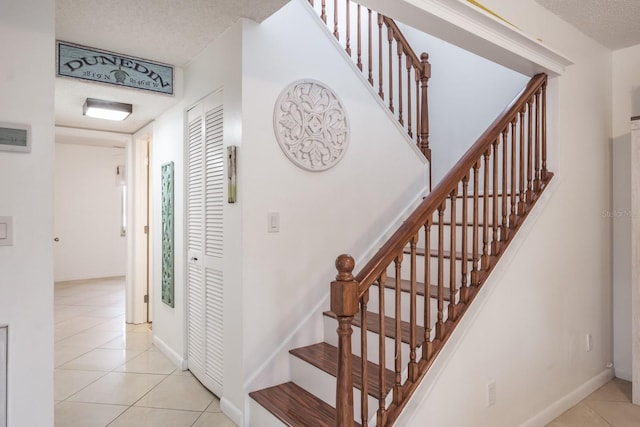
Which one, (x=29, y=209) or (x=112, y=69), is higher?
(x=112, y=69)

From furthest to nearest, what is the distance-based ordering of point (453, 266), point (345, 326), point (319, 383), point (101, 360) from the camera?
point (101, 360) < point (319, 383) < point (453, 266) < point (345, 326)

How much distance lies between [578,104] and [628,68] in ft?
2.55

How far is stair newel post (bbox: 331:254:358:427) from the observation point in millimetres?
1523

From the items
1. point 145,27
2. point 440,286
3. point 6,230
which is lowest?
point 440,286

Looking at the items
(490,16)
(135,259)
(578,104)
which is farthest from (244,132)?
(135,259)

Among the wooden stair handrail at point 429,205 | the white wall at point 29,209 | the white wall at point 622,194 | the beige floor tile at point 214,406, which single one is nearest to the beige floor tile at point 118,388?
the beige floor tile at point 214,406

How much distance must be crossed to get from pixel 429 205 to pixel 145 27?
2.00 m

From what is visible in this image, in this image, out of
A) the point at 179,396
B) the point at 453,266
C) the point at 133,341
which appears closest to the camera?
the point at 453,266

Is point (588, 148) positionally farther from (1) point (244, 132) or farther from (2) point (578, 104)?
(1) point (244, 132)

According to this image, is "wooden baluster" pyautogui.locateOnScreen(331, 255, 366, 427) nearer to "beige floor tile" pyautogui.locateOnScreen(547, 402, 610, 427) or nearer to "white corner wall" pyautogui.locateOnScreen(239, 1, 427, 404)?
"white corner wall" pyautogui.locateOnScreen(239, 1, 427, 404)

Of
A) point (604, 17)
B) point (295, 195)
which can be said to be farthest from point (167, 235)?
point (604, 17)

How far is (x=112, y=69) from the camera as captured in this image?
278 centimetres

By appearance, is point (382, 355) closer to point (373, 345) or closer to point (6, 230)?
point (373, 345)

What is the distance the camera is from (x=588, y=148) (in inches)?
110
